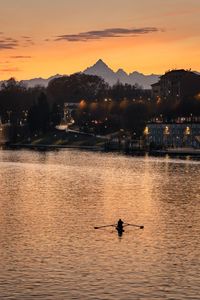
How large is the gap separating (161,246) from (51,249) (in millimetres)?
6596

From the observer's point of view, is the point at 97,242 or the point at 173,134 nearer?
the point at 97,242

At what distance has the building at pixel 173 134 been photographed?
184 metres

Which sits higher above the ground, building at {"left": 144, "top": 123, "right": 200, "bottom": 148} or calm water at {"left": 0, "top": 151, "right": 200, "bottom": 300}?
building at {"left": 144, "top": 123, "right": 200, "bottom": 148}

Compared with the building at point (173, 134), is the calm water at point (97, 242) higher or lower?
lower

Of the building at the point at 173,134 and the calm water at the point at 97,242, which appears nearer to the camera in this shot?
the calm water at the point at 97,242

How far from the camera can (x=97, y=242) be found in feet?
150

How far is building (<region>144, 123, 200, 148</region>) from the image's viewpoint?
18438cm

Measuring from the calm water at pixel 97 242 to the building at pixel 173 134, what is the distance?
98083 millimetres

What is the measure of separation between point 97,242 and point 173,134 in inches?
5759

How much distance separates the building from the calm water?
98083mm

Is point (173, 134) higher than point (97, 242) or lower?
higher

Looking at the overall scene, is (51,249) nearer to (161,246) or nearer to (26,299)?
(161,246)

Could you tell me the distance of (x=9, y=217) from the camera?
184ft

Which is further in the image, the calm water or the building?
the building
